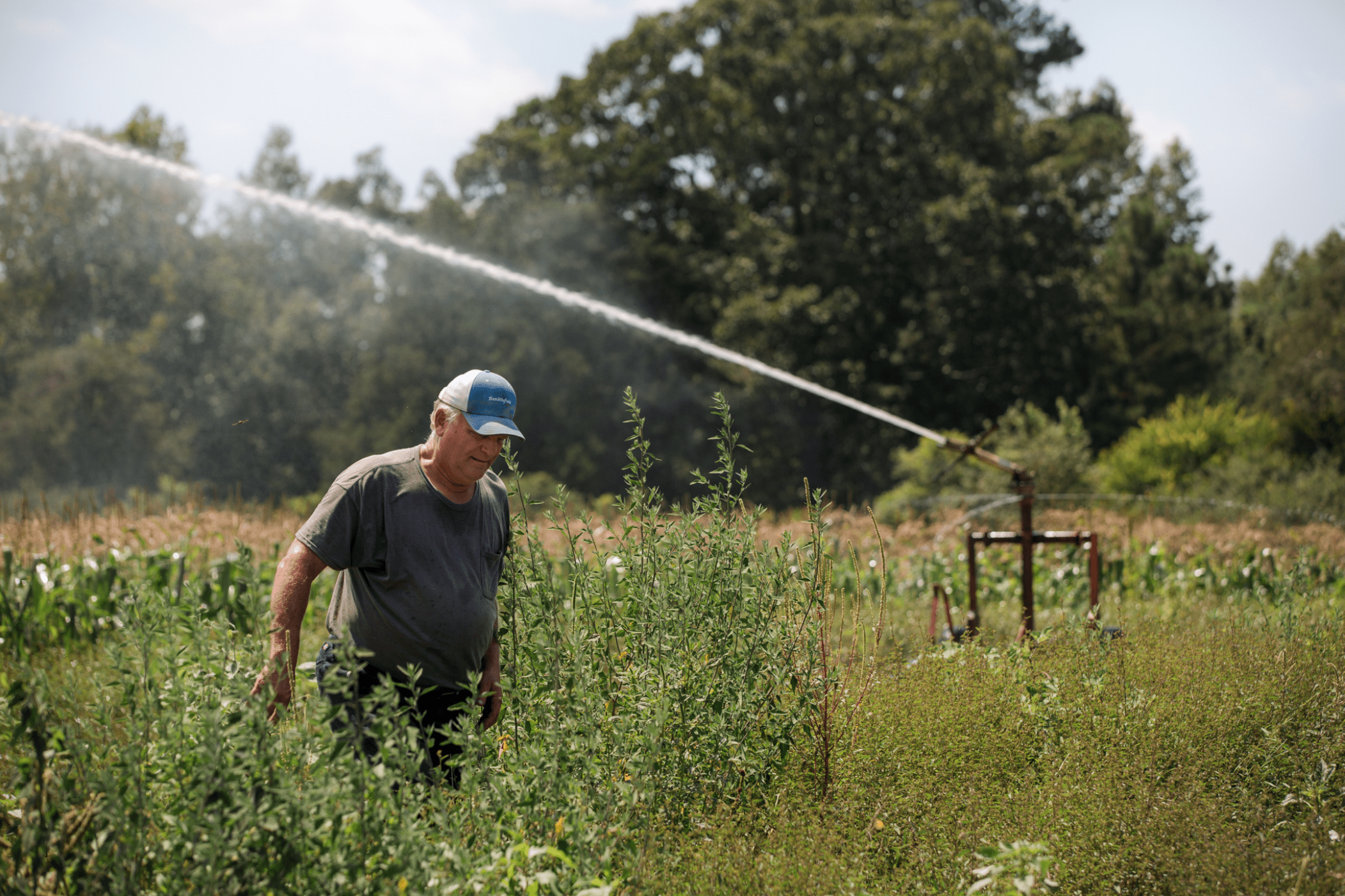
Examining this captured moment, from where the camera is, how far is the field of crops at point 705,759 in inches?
82.6

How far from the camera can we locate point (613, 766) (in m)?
2.62

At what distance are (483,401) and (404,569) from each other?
555mm

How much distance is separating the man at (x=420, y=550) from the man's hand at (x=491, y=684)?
0.09 meters

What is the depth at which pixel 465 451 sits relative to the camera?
2.88 meters

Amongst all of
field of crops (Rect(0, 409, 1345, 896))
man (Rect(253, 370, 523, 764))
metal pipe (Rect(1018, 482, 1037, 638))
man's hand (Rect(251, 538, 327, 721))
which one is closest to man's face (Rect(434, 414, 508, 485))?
man (Rect(253, 370, 523, 764))

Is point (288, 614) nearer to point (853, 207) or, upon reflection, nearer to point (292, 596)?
point (292, 596)

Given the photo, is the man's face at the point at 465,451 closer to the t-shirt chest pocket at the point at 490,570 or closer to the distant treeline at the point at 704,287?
the t-shirt chest pocket at the point at 490,570

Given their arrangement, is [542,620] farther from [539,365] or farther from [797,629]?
[539,365]

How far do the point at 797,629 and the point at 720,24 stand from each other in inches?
932

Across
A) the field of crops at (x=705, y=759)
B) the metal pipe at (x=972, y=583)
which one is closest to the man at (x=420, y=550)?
the field of crops at (x=705, y=759)

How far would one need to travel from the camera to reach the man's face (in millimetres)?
2871

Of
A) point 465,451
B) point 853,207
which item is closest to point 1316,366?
point 853,207

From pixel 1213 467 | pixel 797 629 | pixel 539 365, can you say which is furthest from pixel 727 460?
pixel 539 365

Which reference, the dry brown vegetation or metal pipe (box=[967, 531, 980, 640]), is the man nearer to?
metal pipe (box=[967, 531, 980, 640])
